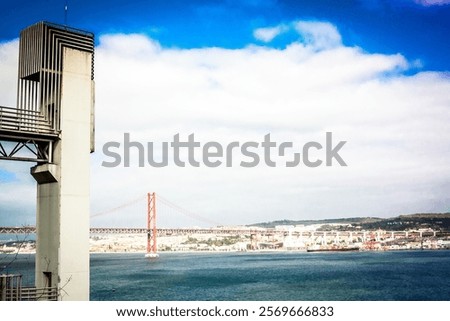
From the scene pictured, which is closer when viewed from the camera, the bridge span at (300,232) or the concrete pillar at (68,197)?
the concrete pillar at (68,197)

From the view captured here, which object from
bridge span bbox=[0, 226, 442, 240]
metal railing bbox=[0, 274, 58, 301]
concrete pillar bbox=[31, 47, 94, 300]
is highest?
concrete pillar bbox=[31, 47, 94, 300]

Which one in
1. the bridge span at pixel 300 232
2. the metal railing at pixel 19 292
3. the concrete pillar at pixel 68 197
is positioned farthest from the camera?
the bridge span at pixel 300 232

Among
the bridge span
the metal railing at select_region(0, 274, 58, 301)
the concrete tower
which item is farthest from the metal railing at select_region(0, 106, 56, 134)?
the bridge span

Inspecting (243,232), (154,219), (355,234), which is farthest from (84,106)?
(355,234)

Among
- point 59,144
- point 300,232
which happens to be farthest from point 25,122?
point 300,232

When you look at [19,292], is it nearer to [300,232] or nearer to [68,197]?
[68,197]

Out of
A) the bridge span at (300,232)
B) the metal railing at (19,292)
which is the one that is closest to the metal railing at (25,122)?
the metal railing at (19,292)

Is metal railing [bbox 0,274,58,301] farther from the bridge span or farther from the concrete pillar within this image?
the bridge span

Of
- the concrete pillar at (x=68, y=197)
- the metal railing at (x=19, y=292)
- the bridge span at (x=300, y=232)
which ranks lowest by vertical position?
the bridge span at (x=300, y=232)

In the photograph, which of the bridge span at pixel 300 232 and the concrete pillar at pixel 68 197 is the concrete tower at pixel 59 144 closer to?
the concrete pillar at pixel 68 197

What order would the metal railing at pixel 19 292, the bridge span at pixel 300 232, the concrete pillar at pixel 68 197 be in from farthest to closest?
the bridge span at pixel 300 232 < the concrete pillar at pixel 68 197 < the metal railing at pixel 19 292
